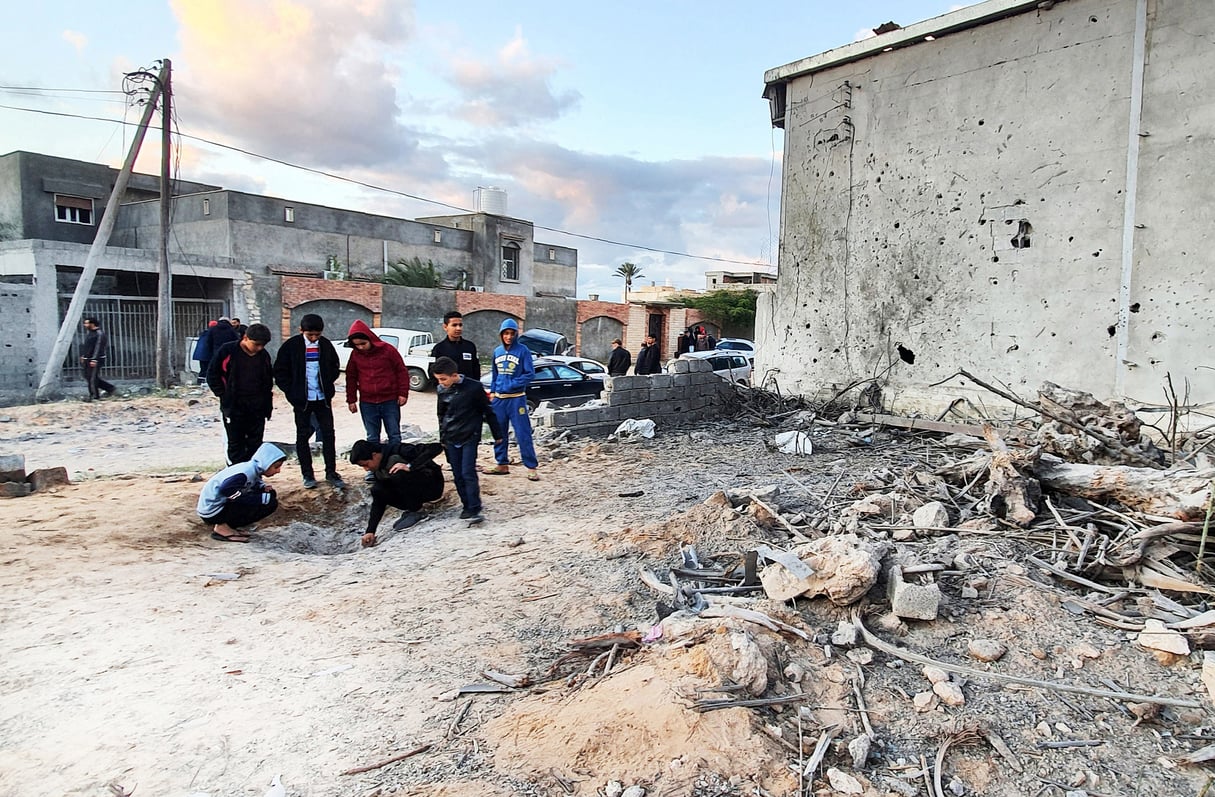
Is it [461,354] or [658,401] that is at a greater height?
[461,354]

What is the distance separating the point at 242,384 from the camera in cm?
585

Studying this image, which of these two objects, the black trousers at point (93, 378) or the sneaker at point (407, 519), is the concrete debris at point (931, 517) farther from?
the black trousers at point (93, 378)

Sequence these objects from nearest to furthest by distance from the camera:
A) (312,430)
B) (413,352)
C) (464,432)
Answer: (464,432), (312,430), (413,352)

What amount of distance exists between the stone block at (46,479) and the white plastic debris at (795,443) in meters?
7.21

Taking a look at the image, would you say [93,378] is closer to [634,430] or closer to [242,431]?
→ [242,431]

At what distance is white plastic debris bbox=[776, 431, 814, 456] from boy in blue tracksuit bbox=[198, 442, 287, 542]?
5099mm

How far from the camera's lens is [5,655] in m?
3.34

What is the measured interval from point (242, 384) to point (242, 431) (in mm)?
435

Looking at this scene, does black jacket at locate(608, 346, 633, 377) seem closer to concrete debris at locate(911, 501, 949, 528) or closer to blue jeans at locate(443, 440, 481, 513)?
blue jeans at locate(443, 440, 481, 513)

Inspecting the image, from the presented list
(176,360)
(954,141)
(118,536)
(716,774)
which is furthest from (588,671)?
(176,360)

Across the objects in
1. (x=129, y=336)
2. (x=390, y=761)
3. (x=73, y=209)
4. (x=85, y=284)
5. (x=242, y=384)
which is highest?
(x=73, y=209)

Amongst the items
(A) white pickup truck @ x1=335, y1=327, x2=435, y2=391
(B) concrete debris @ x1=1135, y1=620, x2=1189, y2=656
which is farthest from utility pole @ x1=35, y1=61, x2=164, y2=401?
(B) concrete debris @ x1=1135, y1=620, x2=1189, y2=656

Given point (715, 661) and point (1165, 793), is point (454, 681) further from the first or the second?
point (1165, 793)

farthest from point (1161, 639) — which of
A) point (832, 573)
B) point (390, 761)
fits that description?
point (390, 761)
